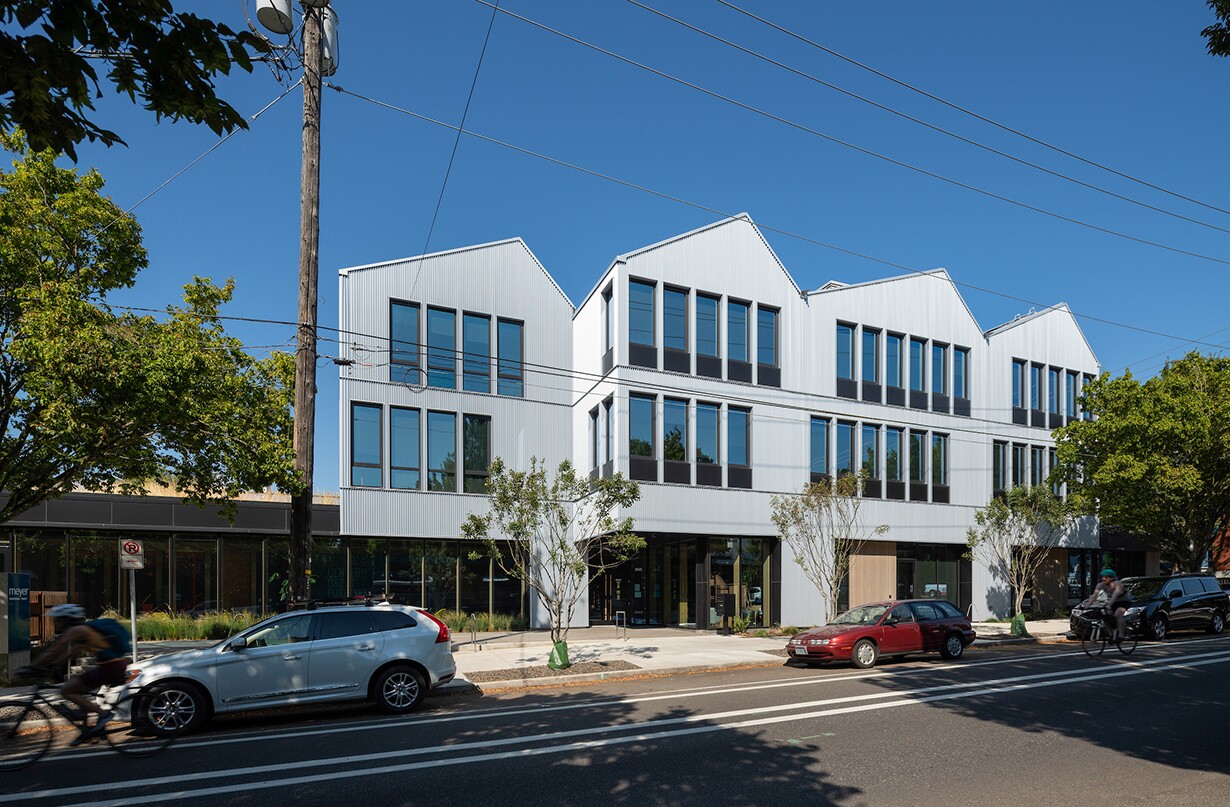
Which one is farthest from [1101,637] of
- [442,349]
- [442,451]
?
[442,349]

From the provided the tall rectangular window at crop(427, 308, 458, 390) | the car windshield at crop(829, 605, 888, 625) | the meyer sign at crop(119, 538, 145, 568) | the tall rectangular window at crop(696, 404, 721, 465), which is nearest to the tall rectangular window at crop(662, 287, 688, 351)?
the tall rectangular window at crop(696, 404, 721, 465)

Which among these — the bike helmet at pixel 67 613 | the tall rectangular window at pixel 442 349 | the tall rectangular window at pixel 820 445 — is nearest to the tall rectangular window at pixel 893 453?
the tall rectangular window at pixel 820 445

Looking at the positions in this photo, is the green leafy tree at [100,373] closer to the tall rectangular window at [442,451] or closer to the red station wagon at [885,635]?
the tall rectangular window at [442,451]

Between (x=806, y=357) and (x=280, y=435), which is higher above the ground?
(x=806, y=357)

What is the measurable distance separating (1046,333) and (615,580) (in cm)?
2049

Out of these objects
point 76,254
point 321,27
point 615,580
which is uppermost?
point 321,27

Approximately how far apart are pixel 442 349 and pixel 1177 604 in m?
22.0

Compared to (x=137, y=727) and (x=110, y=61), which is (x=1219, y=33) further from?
(x=137, y=727)

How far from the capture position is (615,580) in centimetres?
2927

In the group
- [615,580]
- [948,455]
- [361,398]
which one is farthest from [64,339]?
[948,455]

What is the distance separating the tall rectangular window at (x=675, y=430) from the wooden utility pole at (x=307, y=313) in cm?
1246

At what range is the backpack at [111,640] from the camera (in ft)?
31.5

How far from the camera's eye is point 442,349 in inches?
1012

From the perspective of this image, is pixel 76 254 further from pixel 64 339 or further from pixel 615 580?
pixel 615 580
